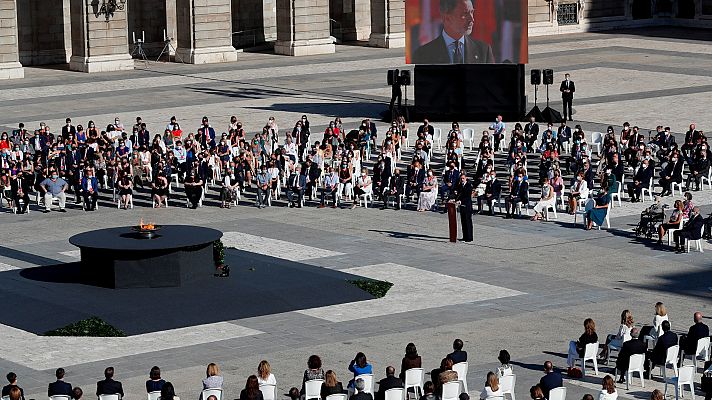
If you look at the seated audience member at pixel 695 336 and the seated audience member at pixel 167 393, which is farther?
the seated audience member at pixel 695 336

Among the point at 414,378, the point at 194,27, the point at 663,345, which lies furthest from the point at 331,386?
the point at 194,27

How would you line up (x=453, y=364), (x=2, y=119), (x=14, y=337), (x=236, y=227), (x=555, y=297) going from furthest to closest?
(x=2, y=119), (x=236, y=227), (x=555, y=297), (x=14, y=337), (x=453, y=364)

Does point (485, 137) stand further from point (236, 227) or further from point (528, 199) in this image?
point (236, 227)

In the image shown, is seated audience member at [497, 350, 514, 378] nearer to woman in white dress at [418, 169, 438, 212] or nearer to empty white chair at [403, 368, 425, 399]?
empty white chair at [403, 368, 425, 399]

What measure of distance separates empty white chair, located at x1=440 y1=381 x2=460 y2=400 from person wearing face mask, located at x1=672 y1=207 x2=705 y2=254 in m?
13.4

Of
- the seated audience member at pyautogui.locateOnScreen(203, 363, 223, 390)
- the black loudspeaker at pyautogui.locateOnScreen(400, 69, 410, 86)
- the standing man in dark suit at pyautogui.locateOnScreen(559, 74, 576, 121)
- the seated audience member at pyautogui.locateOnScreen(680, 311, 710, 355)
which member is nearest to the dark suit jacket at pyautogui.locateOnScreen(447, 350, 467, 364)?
the seated audience member at pyautogui.locateOnScreen(203, 363, 223, 390)

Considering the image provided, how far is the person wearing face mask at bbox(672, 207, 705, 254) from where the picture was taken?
114ft

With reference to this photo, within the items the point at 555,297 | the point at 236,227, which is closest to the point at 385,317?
the point at 555,297

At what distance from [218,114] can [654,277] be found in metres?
27.7

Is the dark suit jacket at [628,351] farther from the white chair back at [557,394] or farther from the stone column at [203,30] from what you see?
the stone column at [203,30]

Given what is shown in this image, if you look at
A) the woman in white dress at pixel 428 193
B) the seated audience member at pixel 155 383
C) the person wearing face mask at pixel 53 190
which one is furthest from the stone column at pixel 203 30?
the seated audience member at pixel 155 383

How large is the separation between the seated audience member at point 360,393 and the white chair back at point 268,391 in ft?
4.13

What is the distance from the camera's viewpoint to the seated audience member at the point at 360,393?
22.2 meters

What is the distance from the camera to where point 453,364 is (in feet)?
78.7
